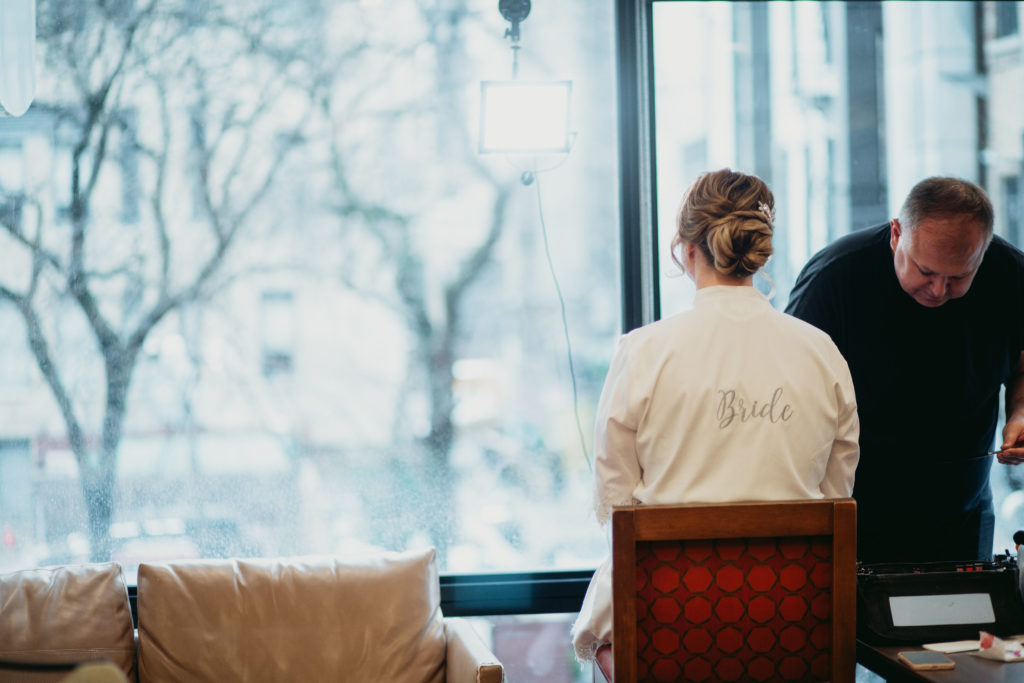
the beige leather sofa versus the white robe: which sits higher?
the white robe

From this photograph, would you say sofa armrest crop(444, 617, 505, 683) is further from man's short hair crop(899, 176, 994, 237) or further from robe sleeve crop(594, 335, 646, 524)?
man's short hair crop(899, 176, 994, 237)

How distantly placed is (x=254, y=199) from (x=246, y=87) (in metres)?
0.34

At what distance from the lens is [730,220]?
1822mm

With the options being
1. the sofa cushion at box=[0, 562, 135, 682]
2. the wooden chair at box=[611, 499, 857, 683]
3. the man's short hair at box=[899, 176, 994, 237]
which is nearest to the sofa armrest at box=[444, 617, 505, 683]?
the wooden chair at box=[611, 499, 857, 683]

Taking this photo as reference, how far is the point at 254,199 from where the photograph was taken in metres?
2.85

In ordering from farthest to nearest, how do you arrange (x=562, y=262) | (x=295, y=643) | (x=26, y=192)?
1. (x=562, y=262)
2. (x=26, y=192)
3. (x=295, y=643)

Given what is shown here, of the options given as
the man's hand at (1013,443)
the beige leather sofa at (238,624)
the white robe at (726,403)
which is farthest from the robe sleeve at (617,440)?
the man's hand at (1013,443)

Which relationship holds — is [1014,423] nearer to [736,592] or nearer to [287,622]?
[736,592]

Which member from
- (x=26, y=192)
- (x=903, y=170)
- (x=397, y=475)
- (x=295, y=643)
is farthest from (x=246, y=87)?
(x=903, y=170)

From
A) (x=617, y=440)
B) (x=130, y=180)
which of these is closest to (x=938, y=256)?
(x=617, y=440)

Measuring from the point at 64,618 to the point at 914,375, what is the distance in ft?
7.15

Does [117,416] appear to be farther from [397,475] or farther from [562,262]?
[562,262]

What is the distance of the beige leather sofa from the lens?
2.34 meters

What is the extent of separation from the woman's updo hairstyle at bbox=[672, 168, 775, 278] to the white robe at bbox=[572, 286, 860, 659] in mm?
61
